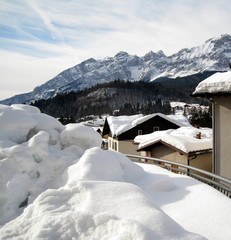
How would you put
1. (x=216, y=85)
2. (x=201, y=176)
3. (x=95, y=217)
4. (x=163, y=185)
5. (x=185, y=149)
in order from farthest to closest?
(x=185, y=149) → (x=216, y=85) → (x=201, y=176) → (x=163, y=185) → (x=95, y=217)

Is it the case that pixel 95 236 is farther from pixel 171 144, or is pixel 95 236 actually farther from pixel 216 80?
pixel 171 144

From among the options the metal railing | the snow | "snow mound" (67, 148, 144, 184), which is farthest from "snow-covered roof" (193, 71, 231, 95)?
"snow mound" (67, 148, 144, 184)

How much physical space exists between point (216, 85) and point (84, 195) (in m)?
6.20

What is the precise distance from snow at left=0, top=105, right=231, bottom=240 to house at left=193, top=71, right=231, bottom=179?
4.04 metres

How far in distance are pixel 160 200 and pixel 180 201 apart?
262mm

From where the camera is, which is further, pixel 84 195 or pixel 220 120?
pixel 220 120

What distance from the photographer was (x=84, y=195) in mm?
3111

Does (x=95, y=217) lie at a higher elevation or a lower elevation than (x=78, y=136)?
lower

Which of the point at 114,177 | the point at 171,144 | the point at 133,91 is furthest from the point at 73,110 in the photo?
the point at 114,177

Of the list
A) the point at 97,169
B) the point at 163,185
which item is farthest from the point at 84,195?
the point at 163,185

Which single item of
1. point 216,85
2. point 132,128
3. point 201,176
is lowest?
point 132,128

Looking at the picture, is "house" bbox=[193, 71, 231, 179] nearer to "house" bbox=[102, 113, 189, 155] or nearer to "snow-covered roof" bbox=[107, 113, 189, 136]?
"house" bbox=[102, 113, 189, 155]

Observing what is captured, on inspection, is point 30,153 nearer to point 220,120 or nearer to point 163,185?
point 163,185

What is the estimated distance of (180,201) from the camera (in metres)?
3.62
